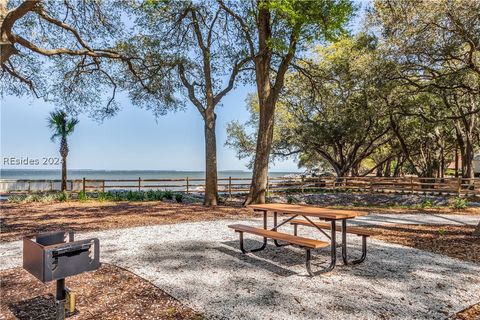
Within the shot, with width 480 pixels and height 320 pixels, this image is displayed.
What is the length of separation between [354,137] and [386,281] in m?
20.2

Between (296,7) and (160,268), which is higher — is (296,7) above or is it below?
above

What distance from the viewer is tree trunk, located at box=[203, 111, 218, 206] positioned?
12.2 metres

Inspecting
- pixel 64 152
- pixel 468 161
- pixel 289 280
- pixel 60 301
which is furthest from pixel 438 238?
pixel 468 161

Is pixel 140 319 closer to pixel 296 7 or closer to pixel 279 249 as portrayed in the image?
pixel 279 249

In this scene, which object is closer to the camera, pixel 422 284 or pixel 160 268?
pixel 422 284

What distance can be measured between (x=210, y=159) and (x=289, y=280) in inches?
336

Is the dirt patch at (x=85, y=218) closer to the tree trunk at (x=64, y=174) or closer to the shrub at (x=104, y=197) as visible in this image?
the shrub at (x=104, y=197)

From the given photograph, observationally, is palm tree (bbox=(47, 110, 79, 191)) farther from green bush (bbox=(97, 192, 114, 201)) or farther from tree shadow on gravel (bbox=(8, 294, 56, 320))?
tree shadow on gravel (bbox=(8, 294, 56, 320))

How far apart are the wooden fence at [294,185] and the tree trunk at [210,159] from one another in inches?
201

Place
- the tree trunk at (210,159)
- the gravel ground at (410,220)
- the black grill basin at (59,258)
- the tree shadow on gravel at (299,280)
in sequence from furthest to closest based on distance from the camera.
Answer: the tree trunk at (210,159) < the gravel ground at (410,220) < the tree shadow on gravel at (299,280) < the black grill basin at (59,258)

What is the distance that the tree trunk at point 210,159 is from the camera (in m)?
12.2

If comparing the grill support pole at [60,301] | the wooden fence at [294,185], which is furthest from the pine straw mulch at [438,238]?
the wooden fence at [294,185]

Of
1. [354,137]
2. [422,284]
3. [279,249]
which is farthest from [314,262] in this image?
[354,137]

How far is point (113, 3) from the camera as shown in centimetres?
1073
